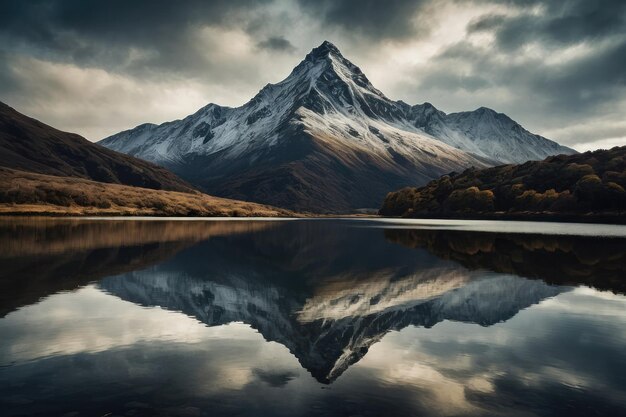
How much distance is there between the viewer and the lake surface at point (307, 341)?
1488 cm

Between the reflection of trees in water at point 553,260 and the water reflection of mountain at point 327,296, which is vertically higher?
the reflection of trees in water at point 553,260

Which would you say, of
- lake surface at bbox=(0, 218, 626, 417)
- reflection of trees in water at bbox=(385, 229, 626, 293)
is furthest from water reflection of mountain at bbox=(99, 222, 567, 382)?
reflection of trees in water at bbox=(385, 229, 626, 293)

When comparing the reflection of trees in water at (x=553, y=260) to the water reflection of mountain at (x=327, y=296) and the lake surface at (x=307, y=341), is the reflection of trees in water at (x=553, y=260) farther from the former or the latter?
the water reflection of mountain at (x=327, y=296)

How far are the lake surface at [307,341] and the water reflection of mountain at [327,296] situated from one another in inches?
7.5

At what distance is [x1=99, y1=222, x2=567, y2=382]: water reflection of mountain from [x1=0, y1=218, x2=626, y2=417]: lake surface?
191 millimetres

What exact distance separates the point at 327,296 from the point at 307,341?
37.6 ft

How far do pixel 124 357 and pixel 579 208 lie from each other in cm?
20942

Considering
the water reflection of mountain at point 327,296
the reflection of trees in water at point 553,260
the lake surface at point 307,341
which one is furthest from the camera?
the reflection of trees in water at point 553,260

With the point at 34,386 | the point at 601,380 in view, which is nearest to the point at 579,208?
the point at 601,380

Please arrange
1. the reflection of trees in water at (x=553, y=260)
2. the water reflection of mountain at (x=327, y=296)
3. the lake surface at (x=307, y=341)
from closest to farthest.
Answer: the lake surface at (x=307, y=341) → the water reflection of mountain at (x=327, y=296) → the reflection of trees in water at (x=553, y=260)

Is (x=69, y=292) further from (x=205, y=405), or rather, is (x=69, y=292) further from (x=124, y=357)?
(x=205, y=405)

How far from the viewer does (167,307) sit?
98.2ft

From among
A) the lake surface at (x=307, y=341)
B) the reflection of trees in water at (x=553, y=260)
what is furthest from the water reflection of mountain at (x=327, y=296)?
the reflection of trees in water at (x=553, y=260)

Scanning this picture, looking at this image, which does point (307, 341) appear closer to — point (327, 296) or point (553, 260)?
point (327, 296)
